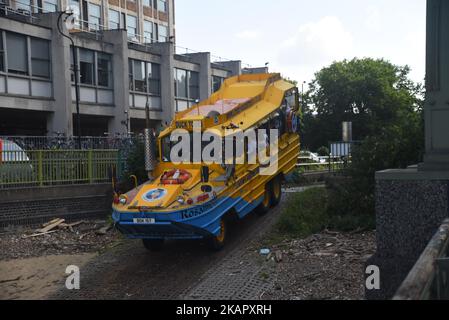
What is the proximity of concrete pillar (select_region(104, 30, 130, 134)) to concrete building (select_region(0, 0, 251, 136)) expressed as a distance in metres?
0.06

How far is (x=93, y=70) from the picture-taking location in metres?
32.4

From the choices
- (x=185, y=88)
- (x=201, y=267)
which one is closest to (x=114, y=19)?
(x=185, y=88)

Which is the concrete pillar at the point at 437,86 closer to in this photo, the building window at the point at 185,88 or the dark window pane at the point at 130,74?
the dark window pane at the point at 130,74

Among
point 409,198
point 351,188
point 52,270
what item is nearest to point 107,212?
point 52,270

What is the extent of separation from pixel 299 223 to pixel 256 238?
3.39 ft

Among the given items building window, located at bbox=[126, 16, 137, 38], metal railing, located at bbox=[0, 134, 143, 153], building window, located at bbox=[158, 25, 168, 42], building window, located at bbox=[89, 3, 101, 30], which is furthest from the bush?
building window, located at bbox=[158, 25, 168, 42]

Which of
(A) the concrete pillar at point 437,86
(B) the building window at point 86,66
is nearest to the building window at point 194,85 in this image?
(B) the building window at point 86,66

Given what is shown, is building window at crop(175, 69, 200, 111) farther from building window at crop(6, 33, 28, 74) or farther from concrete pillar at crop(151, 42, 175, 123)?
building window at crop(6, 33, 28, 74)

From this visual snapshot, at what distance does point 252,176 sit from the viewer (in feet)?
39.8

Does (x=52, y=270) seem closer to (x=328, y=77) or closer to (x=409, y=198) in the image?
(x=409, y=198)

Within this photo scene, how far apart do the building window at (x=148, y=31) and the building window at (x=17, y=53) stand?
18813 millimetres

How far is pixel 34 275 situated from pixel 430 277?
8.91 m

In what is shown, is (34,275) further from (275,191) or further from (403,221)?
(403,221)

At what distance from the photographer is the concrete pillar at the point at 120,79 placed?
33719 millimetres
